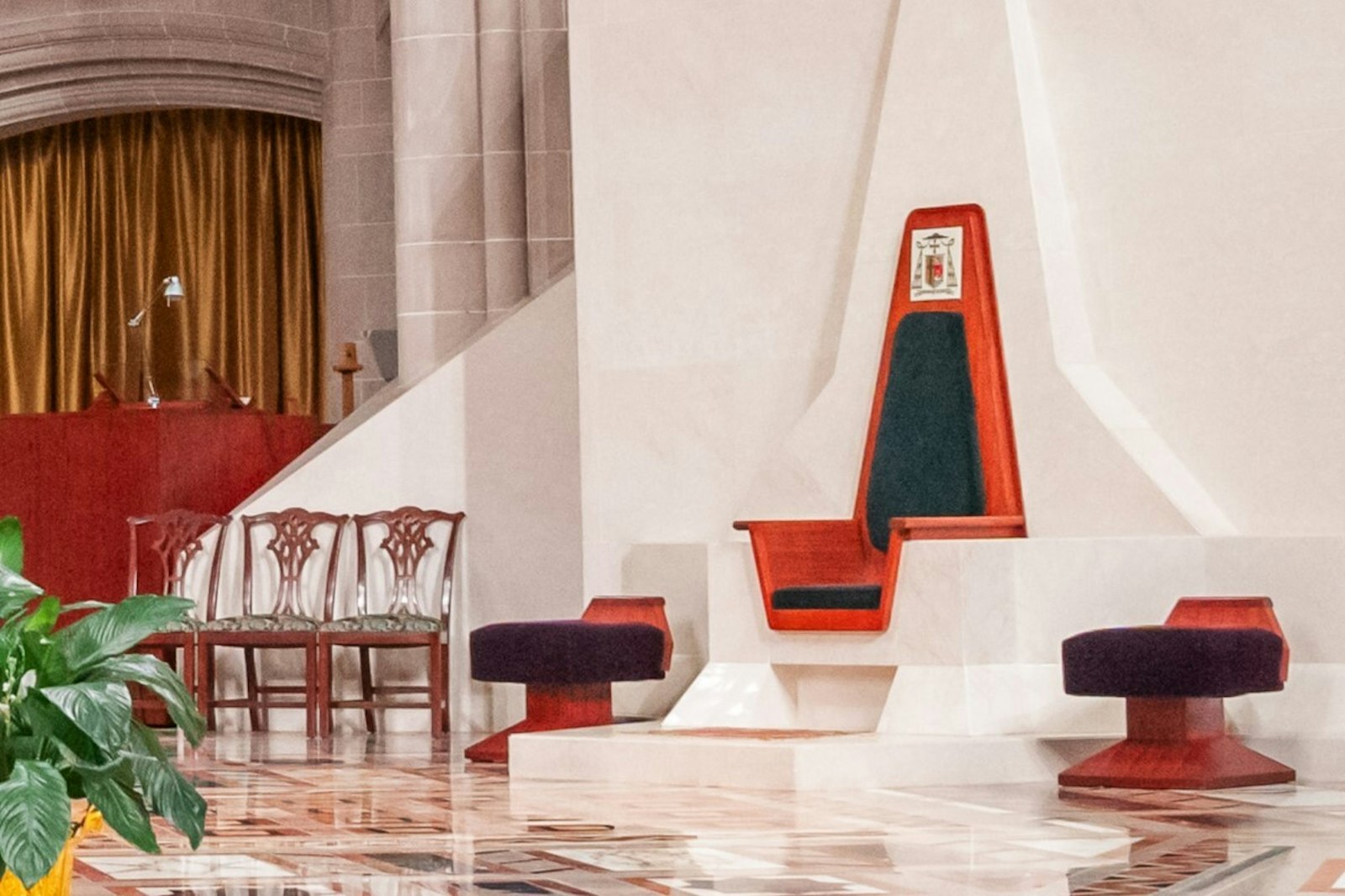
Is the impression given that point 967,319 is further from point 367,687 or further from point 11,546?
point 11,546

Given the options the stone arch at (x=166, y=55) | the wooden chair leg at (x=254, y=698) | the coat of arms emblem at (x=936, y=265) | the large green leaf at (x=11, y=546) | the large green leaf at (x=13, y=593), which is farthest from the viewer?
the stone arch at (x=166, y=55)

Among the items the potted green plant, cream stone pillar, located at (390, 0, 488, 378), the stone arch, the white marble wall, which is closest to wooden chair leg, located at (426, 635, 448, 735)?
cream stone pillar, located at (390, 0, 488, 378)

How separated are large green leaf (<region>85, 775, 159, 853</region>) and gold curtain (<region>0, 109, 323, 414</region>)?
1117cm

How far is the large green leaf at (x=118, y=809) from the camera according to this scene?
8.24 feet

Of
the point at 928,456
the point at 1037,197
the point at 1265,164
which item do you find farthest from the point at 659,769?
the point at 1265,164

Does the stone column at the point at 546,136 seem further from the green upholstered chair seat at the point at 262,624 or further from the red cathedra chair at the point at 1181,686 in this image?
the red cathedra chair at the point at 1181,686

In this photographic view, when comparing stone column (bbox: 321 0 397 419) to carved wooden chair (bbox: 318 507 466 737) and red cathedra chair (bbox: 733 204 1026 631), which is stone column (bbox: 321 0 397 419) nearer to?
carved wooden chair (bbox: 318 507 466 737)

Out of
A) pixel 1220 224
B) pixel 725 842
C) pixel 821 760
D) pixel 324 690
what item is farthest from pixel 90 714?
pixel 324 690

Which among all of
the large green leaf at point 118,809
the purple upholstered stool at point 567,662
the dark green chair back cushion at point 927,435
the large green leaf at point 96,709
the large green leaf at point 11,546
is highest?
the dark green chair back cushion at point 927,435

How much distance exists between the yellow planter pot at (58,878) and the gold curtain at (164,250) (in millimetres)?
10972

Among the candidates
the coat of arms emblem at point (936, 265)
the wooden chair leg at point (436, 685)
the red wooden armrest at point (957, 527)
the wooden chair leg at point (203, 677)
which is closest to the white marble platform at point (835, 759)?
the red wooden armrest at point (957, 527)

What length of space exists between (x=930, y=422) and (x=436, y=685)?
2.28 m

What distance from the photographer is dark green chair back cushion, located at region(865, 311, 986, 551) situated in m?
6.08

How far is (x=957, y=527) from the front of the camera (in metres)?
5.71
